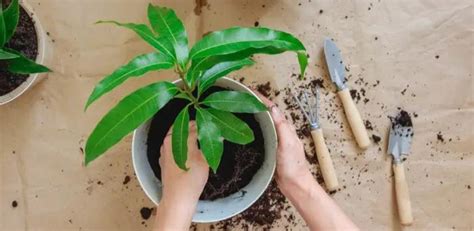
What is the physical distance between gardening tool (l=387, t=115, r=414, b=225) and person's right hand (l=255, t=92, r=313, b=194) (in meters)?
0.15

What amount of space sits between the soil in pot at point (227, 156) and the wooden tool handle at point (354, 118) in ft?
0.56

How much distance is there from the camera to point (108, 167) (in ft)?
3.12

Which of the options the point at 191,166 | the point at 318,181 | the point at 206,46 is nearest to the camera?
the point at 206,46

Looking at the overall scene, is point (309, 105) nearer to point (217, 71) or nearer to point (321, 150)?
point (321, 150)

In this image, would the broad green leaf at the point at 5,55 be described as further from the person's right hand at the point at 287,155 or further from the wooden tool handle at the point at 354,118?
the wooden tool handle at the point at 354,118

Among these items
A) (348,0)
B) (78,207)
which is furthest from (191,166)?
(348,0)

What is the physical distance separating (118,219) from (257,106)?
38 cm

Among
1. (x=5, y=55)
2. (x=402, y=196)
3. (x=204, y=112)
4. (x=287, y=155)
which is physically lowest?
(x=402, y=196)

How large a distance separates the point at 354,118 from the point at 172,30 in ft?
1.25

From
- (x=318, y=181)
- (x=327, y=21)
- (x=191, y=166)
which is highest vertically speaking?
(x=327, y=21)

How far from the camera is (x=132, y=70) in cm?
62

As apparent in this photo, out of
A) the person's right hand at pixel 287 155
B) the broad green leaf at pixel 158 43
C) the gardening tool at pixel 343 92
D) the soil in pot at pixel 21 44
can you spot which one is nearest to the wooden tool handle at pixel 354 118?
the gardening tool at pixel 343 92

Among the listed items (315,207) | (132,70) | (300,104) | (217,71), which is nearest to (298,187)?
(315,207)

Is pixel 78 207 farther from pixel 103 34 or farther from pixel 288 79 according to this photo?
pixel 288 79
